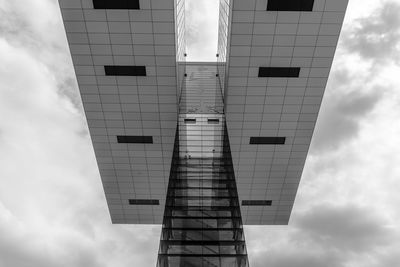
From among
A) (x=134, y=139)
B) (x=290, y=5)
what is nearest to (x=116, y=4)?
(x=290, y=5)

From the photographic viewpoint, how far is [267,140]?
28.4m

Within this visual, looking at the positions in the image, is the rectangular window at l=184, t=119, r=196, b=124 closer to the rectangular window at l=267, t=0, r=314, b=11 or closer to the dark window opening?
the dark window opening

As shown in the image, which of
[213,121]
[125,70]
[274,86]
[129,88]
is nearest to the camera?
[125,70]

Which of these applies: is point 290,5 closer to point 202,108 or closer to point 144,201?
point 202,108

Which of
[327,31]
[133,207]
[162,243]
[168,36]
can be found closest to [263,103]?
[327,31]

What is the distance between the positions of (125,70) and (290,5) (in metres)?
12.1

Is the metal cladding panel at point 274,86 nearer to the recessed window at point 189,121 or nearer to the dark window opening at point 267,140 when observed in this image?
the dark window opening at point 267,140

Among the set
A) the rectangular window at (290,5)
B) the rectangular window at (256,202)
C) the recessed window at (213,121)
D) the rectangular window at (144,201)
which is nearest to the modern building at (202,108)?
the rectangular window at (290,5)

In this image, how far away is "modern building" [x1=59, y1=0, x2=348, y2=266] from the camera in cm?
1870

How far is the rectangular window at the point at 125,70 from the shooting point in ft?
75.0

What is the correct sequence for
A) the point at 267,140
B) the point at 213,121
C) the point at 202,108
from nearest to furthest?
the point at 267,140 < the point at 213,121 < the point at 202,108

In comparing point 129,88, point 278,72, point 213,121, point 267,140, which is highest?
point 213,121

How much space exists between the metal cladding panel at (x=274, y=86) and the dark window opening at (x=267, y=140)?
0.36 m

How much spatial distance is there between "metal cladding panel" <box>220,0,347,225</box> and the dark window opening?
1.18ft
